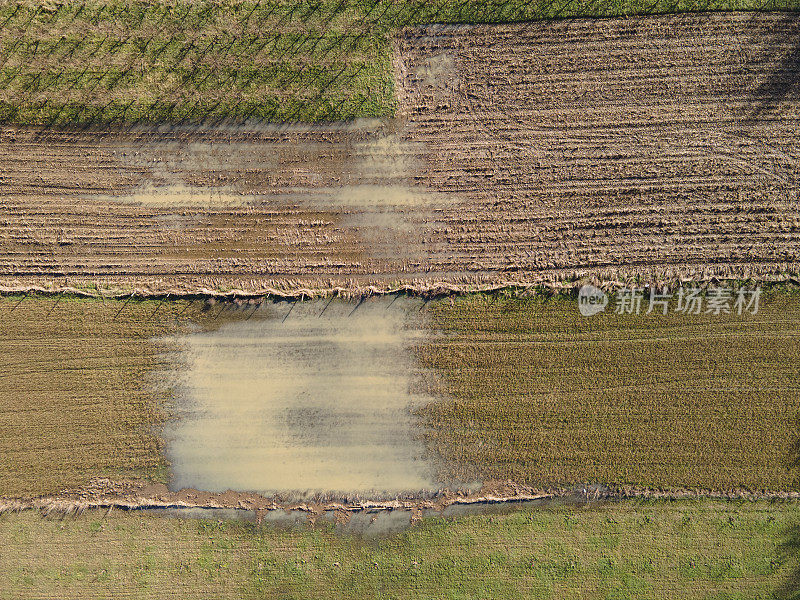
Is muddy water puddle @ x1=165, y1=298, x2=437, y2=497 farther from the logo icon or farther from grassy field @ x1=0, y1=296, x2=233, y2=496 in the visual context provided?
the logo icon

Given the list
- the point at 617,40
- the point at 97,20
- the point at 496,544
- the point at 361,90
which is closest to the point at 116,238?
the point at 97,20

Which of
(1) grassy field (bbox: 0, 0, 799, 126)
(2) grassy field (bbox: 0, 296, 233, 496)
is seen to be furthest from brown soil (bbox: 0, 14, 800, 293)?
(2) grassy field (bbox: 0, 296, 233, 496)

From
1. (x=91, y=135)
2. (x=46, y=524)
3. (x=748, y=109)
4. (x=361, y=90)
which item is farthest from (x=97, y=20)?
(x=748, y=109)

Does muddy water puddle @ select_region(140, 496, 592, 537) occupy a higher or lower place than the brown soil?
lower

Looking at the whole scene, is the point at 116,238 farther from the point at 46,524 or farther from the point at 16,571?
the point at 16,571

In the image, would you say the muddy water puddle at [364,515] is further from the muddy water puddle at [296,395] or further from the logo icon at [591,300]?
the logo icon at [591,300]

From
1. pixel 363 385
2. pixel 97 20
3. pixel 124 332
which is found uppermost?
pixel 97 20

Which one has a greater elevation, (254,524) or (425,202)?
(425,202)
